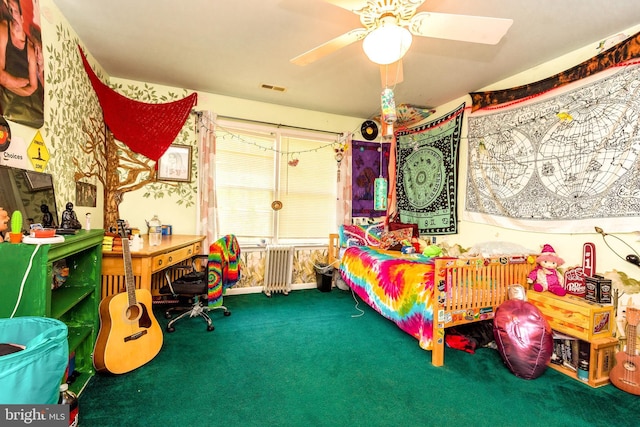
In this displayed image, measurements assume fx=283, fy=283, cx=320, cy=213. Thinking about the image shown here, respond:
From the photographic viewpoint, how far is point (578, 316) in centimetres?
193

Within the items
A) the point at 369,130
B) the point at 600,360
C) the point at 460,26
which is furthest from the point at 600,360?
the point at 369,130

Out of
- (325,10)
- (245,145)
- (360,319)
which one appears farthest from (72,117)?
(360,319)

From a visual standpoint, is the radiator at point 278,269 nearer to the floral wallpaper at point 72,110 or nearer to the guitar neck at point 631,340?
the floral wallpaper at point 72,110

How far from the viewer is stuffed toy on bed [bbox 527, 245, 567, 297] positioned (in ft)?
7.26

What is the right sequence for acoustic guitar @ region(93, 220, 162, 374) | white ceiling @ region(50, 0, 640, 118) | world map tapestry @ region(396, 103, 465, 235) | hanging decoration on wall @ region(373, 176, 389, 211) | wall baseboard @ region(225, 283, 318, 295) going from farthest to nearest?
wall baseboard @ region(225, 283, 318, 295) → world map tapestry @ region(396, 103, 465, 235) → hanging decoration on wall @ region(373, 176, 389, 211) → white ceiling @ region(50, 0, 640, 118) → acoustic guitar @ region(93, 220, 162, 374)

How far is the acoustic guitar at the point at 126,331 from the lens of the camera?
1792mm

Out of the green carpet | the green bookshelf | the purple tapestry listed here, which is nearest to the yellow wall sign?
the green bookshelf

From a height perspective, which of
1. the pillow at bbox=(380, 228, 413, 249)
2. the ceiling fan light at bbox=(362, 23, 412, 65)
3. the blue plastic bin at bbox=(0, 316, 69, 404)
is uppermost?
the ceiling fan light at bbox=(362, 23, 412, 65)

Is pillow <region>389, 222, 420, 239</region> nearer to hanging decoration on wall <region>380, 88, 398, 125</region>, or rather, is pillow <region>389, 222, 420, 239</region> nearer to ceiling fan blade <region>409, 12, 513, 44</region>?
hanging decoration on wall <region>380, 88, 398, 125</region>

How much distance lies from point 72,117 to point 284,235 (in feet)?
8.01

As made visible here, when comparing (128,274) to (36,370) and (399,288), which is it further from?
(399,288)

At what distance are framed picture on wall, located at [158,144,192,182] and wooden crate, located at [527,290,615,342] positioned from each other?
369 cm

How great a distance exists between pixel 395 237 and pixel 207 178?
8.07 ft

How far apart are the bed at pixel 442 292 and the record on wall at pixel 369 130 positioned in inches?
87.4
